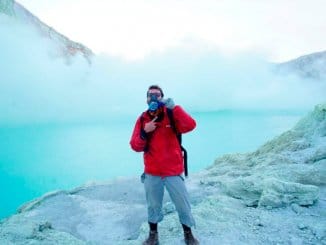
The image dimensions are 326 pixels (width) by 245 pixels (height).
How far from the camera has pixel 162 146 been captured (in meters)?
3.91

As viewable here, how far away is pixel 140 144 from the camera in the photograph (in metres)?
3.90

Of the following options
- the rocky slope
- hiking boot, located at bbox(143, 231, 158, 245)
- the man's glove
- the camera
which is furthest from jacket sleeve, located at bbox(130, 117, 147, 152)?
the rocky slope

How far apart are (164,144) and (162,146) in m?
0.03

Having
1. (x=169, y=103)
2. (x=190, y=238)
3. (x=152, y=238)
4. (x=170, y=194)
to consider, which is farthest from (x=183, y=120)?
(x=152, y=238)

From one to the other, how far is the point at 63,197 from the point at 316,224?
645cm

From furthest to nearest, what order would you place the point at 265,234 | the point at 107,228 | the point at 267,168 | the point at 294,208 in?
the point at 267,168 → the point at 107,228 → the point at 294,208 → the point at 265,234

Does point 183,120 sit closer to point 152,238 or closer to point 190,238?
point 190,238

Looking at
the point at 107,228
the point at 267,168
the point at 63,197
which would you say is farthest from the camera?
the point at 63,197

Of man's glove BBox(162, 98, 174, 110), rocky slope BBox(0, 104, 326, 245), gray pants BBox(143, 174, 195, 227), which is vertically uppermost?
man's glove BBox(162, 98, 174, 110)

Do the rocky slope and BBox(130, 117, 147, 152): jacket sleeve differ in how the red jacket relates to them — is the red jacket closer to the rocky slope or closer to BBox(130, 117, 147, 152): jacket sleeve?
BBox(130, 117, 147, 152): jacket sleeve

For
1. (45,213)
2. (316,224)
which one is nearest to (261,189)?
(316,224)

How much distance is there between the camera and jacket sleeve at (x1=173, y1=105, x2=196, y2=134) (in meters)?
3.84

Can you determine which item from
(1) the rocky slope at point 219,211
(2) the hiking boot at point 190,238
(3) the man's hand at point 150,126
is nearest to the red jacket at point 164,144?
(3) the man's hand at point 150,126

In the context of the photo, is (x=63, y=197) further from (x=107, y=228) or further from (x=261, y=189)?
(x=261, y=189)
